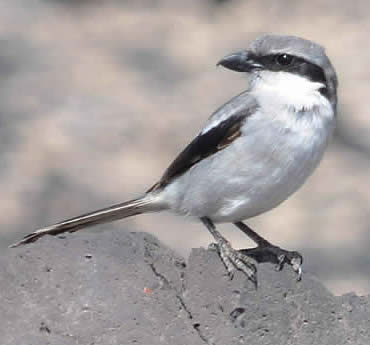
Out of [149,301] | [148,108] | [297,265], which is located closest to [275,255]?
[297,265]

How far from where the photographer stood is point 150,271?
18.2ft

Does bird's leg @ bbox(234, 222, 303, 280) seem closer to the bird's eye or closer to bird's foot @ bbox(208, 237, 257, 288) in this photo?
bird's foot @ bbox(208, 237, 257, 288)

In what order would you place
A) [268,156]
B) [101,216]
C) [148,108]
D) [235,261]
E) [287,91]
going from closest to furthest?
[235,261]
[268,156]
[287,91]
[101,216]
[148,108]

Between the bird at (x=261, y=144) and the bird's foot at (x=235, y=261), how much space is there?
9 centimetres

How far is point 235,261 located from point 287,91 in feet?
3.25

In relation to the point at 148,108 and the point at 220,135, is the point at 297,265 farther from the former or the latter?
the point at 148,108

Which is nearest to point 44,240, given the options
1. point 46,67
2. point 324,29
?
point 46,67

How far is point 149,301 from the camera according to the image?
545 cm

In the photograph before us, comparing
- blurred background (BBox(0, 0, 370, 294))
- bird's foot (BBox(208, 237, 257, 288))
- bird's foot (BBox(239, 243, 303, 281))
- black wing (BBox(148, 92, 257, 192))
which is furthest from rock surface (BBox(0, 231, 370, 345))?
blurred background (BBox(0, 0, 370, 294))

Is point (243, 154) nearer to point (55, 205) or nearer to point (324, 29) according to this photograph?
point (55, 205)

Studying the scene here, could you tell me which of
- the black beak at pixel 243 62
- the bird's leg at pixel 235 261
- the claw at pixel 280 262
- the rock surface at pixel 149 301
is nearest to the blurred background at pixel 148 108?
the black beak at pixel 243 62

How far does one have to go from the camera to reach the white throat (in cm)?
626

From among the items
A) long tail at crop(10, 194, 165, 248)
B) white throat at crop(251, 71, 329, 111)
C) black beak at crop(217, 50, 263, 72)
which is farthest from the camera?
black beak at crop(217, 50, 263, 72)

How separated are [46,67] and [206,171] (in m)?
6.79
